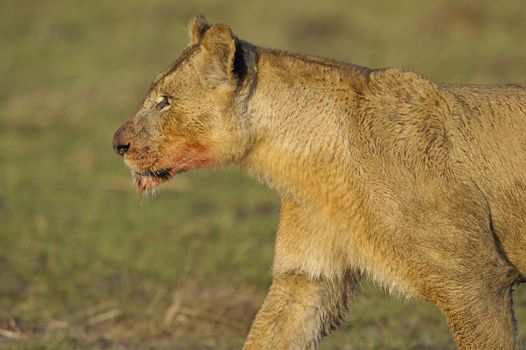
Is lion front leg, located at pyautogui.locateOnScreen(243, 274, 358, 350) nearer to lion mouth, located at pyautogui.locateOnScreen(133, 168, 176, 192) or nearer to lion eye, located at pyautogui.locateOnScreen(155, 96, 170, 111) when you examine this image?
lion mouth, located at pyautogui.locateOnScreen(133, 168, 176, 192)

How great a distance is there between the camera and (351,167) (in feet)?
16.5

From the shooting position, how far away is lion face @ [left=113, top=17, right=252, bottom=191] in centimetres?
506

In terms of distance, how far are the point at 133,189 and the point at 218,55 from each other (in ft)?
16.9

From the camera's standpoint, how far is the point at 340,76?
5.22 m

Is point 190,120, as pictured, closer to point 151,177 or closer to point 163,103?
point 163,103

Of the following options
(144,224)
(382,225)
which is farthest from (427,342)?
(144,224)

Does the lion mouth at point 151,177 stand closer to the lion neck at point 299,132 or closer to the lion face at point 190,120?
the lion face at point 190,120

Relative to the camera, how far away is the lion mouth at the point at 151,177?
17.3ft

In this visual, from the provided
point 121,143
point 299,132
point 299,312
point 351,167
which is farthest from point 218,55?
point 299,312

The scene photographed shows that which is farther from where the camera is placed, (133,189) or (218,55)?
(133,189)

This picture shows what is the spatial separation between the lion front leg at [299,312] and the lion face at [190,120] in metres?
0.65

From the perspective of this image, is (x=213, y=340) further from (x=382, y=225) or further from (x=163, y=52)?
(x=163, y=52)

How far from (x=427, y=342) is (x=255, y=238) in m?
2.45

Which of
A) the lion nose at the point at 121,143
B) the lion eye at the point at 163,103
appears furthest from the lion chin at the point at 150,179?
the lion eye at the point at 163,103
